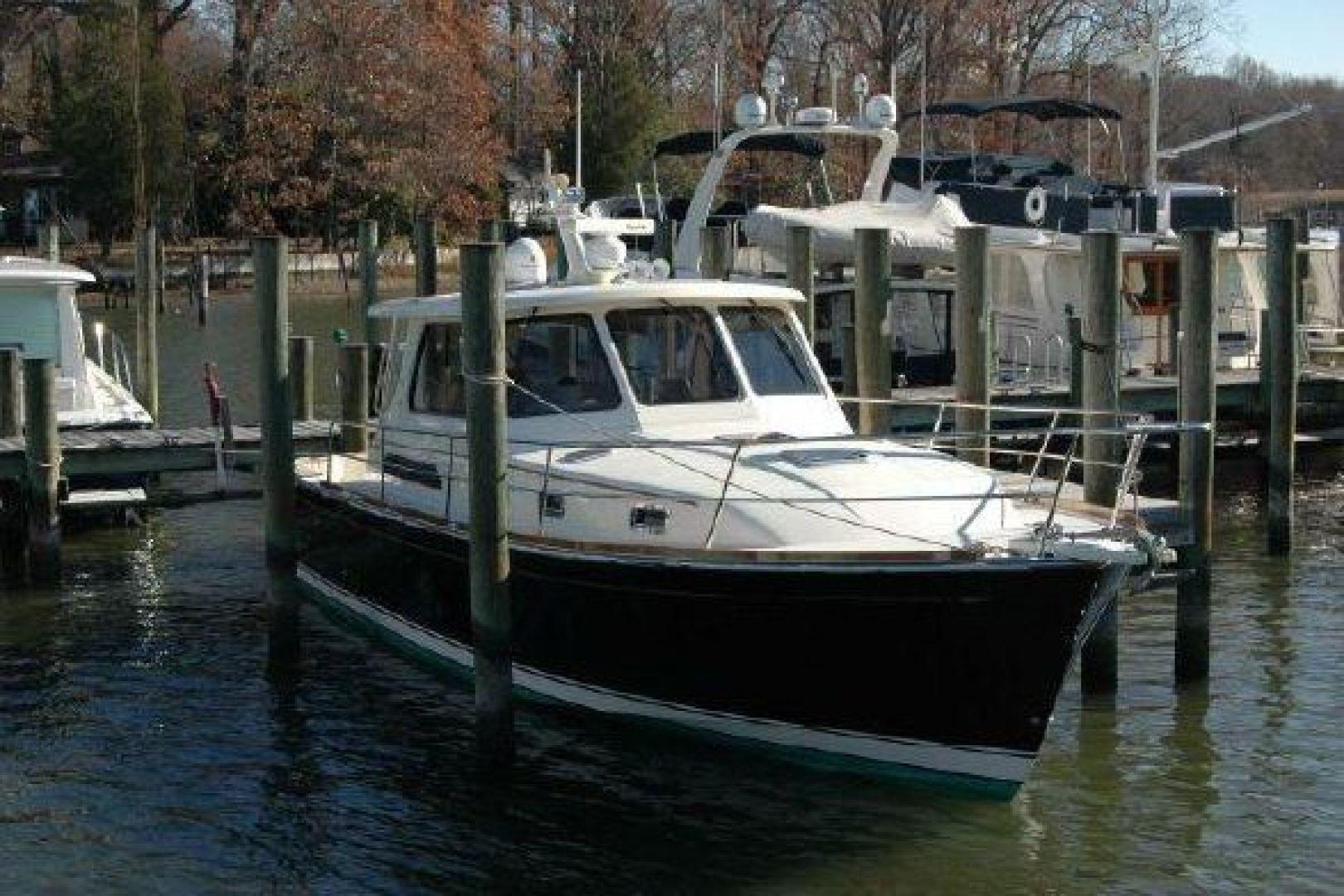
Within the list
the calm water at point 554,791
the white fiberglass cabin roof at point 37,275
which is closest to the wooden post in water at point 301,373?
the calm water at point 554,791

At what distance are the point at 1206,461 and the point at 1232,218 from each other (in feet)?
48.2

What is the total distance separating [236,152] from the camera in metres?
58.1

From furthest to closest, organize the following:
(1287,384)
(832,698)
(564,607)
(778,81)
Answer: (1287,384), (778,81), (564,607), (832,698)

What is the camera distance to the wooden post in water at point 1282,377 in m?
18.3

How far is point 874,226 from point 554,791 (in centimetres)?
1467

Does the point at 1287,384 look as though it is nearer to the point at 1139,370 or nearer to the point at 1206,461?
the point at 1206,461

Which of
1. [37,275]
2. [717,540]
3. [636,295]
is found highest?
[37,275]

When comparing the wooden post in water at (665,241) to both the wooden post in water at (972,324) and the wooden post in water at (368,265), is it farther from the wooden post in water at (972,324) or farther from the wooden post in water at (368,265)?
the wooden post in water at (972,324)

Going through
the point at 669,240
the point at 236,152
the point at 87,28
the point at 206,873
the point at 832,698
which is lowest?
the point at 206,873

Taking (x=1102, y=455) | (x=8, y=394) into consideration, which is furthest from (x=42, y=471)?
(x=1102, y=455)

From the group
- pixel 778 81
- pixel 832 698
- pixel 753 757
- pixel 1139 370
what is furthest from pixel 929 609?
pixel 1139 370

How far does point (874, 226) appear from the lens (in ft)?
83.5

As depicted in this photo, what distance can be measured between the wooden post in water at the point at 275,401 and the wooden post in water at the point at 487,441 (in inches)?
115

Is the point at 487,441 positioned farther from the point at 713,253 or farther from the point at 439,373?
the point at 713,253
